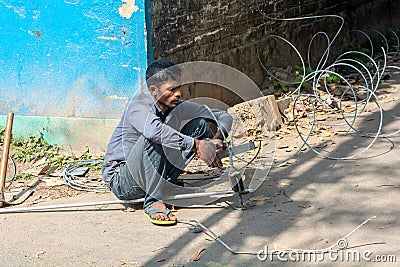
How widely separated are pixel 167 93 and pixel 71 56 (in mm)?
1961

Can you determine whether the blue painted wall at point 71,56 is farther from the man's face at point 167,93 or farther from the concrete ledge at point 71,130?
the man's face at point 167,93

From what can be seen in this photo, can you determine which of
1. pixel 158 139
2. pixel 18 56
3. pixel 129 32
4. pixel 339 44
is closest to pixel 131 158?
pixel 158 139

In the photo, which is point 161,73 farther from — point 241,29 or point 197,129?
point 241,29

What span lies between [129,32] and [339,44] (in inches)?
192

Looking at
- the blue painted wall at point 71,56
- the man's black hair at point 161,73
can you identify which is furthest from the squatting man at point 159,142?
the blue painted wall at point 71,56

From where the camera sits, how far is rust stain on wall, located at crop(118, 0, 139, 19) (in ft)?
19.6

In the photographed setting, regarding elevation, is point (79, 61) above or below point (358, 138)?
above

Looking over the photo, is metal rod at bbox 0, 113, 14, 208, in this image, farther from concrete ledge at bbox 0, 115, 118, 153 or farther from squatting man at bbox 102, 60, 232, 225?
concrete ledge at bbox 0, 115, 118, 153

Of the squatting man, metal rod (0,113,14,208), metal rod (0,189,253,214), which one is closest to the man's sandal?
the squatting man

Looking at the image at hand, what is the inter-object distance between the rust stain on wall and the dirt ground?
162 centimetres

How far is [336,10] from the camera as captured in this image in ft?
32.8

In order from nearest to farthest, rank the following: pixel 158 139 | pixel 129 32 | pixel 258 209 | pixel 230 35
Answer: pixel 158 139 → pixel 258 209 → pixel 129 32 → pixel 230 35

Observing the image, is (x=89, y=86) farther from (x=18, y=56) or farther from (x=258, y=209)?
(x=258, y=209)

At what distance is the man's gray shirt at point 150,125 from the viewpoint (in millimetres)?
4496
